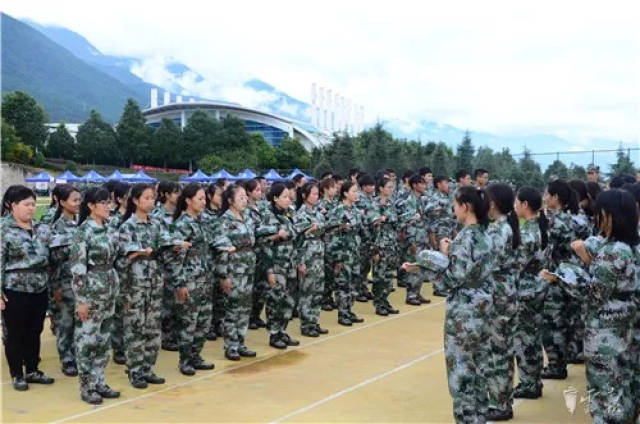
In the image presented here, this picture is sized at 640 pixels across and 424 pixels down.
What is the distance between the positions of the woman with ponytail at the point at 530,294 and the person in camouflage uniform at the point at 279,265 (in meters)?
Result: 2.66

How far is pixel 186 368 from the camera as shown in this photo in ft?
19.6

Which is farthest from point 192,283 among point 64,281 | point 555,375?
point 555,375

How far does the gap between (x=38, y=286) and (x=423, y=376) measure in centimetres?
337

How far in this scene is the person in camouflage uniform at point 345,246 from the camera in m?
8.05

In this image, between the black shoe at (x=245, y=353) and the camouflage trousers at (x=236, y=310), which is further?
the black shoe at (x=245, y=353)

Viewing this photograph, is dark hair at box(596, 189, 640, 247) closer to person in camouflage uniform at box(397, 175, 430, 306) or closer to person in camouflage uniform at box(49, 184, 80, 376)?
person in camouflage uniform at box(49, 184, 80, 376)

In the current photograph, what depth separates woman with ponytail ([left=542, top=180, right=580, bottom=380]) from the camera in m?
5.59

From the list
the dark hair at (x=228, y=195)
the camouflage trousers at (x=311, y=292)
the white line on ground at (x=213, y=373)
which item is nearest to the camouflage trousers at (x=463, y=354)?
the white line on ground at (x=213, y=373)

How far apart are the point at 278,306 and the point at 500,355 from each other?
297cm

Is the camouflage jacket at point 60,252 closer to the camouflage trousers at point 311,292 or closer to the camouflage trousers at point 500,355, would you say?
the camouflage trousers at point 311,292

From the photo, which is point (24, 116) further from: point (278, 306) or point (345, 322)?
point (278, 306)

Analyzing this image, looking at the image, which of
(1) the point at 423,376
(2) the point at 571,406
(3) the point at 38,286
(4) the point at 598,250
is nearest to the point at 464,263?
(4) the point at 598,250

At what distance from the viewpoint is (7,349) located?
18.2ft

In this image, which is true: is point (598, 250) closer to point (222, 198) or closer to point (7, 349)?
point (222, 198)
